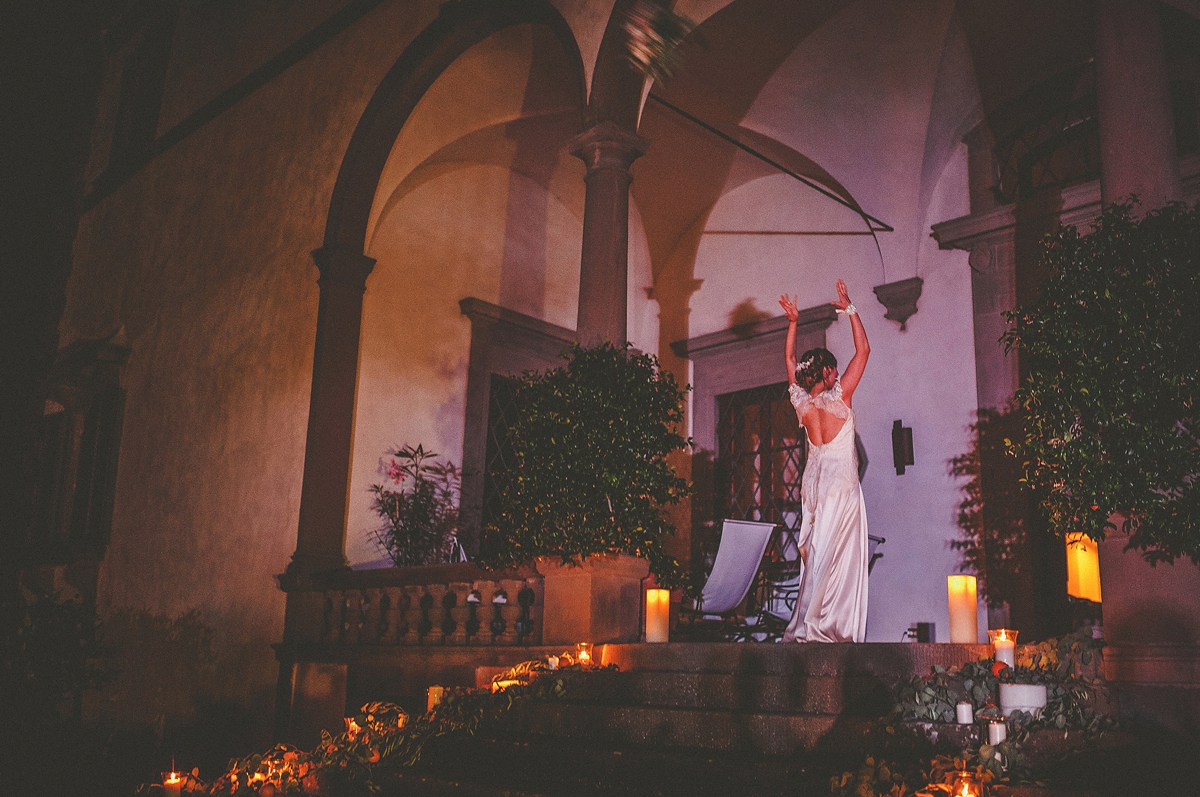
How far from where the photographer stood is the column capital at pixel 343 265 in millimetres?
8688

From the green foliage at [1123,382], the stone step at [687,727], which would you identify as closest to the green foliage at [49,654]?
the stone step at [687,727]

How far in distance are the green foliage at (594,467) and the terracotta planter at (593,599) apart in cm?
11

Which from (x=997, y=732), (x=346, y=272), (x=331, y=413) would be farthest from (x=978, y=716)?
(x=346, y=272)

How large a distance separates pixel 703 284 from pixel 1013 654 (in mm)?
7427

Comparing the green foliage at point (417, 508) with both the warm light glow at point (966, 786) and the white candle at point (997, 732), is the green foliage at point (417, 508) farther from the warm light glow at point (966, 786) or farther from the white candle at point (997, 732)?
the warm light glow at point (966, 786)

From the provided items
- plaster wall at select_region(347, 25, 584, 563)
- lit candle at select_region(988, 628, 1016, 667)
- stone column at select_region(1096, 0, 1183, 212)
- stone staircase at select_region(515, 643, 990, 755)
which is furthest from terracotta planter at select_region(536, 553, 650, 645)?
plaster wall at select_region(347, 25, 584, 563)

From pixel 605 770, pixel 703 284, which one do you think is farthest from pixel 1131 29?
pixel 703 284

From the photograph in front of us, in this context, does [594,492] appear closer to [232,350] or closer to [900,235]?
[900,235]

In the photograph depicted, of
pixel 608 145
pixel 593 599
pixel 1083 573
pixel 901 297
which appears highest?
pixel 608 145

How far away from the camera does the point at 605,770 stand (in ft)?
14.0

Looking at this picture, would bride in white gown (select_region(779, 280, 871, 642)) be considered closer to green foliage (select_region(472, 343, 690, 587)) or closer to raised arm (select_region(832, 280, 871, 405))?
raised arm (select_region(832, 280, 871, 405))

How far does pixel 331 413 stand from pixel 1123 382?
6.16m

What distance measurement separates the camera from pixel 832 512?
565cm

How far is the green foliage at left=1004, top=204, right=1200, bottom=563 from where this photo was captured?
13.1 ft
